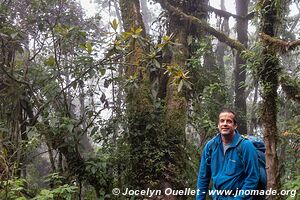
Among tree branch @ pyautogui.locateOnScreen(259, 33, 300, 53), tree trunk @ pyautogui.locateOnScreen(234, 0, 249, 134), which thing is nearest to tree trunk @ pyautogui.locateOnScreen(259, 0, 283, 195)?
tree branch @ pyautogui.locateOnScreen(259, 33, 300, 53)

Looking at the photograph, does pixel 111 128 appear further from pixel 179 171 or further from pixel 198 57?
pixel 198 57

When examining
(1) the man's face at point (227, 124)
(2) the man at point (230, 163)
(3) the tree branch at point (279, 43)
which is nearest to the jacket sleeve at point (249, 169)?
(2) the man at point (230, 163)

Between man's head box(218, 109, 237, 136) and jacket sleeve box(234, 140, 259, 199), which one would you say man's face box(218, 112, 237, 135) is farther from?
jacket sleeve box(234, 140, 259, 199)

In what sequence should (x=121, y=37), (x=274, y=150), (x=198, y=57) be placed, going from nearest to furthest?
(x=274, y=150), (x=121, y=37), (x=198, y=57)

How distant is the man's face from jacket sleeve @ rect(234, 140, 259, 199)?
0.20 meters

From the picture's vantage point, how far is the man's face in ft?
10.4

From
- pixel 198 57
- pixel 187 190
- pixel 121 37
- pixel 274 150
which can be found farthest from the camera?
pixel 198 57

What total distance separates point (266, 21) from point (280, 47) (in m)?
0.37

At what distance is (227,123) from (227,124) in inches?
0.5

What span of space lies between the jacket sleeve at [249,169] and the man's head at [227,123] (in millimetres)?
198

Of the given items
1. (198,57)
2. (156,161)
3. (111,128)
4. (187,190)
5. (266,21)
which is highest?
(198,57)

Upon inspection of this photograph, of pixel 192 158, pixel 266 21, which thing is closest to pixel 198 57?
pixel 192 158

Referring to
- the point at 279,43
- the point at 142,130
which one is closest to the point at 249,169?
the point at 279,43

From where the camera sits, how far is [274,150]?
3.75m
